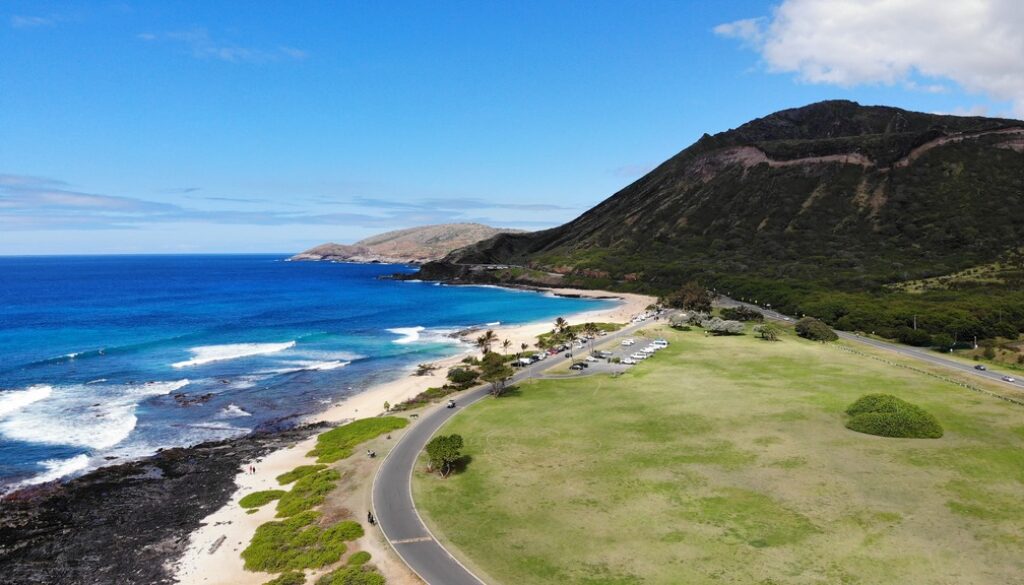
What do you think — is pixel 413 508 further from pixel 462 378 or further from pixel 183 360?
pixel 183 360

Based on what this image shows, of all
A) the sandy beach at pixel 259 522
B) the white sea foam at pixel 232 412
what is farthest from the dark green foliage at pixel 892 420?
the white sea foam at pixel 232 412

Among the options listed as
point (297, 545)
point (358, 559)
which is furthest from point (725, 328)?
point (297, 545)

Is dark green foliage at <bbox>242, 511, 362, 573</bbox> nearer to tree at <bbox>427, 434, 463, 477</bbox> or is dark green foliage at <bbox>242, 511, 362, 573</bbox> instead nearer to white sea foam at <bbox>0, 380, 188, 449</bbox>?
tree at <bbox>427, 434, 463, 477</bbox>

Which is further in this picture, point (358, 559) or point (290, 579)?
point (358, 559)

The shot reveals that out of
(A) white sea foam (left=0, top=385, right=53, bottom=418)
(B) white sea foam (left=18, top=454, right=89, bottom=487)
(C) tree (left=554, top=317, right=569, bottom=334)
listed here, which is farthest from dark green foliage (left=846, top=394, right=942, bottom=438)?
(A) white sea foam (left=0, top=385, right=53, bottom=418)

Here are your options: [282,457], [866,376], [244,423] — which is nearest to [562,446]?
[282,457]

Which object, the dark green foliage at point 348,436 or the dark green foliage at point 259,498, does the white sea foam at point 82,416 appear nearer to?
the dark green foliage at point 348,436
